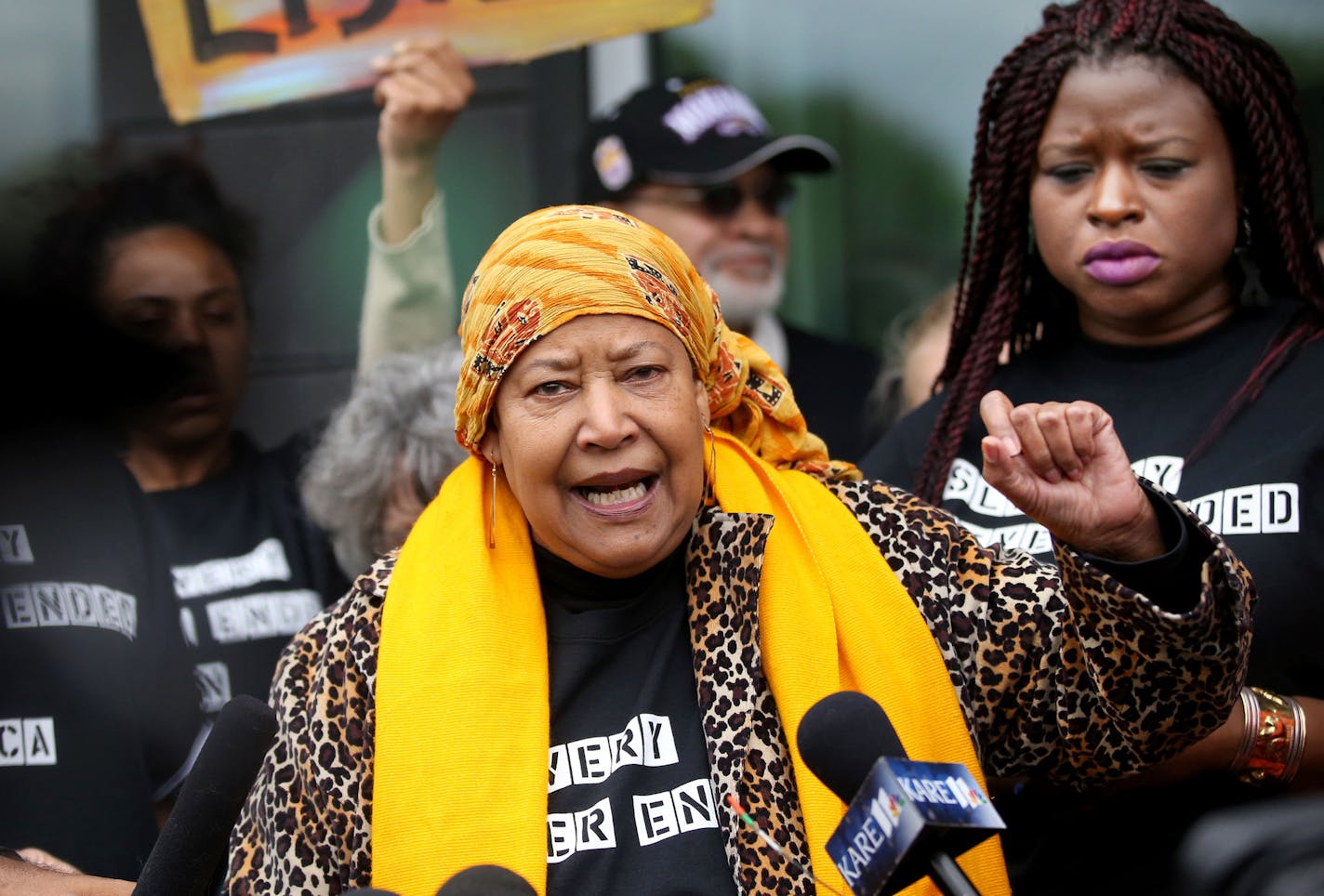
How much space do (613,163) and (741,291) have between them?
1.69 ft

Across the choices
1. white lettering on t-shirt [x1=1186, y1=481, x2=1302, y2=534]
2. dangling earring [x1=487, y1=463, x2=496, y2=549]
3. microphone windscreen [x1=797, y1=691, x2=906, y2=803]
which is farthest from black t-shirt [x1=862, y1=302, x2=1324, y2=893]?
dangling earring [x1=487, y1=463, x2=496, y2=549]

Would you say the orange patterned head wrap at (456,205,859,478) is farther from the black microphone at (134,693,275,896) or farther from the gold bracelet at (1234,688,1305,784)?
the gold bracelet at (1234,688,1305,784)

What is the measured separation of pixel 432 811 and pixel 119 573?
1.61 meters

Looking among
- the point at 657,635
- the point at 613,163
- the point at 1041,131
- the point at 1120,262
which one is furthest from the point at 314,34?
the point at 657,635

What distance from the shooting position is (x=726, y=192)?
185 inches

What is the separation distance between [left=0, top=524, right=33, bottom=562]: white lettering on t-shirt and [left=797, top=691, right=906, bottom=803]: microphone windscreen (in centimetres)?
236

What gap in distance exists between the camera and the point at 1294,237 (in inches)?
125

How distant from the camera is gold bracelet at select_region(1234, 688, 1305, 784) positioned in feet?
8.75

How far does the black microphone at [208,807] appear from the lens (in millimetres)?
2012

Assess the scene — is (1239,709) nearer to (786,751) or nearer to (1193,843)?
(786,751)

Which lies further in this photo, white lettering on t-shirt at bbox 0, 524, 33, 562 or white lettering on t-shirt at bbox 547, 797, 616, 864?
white lettering on t-shirt at bbox 0, 524, 33, 562

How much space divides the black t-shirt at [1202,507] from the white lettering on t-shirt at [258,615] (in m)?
1.79

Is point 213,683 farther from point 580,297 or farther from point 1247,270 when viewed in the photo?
point 1247,270

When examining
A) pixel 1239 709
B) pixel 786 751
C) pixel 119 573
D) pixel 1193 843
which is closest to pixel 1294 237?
pixel 1239 709
